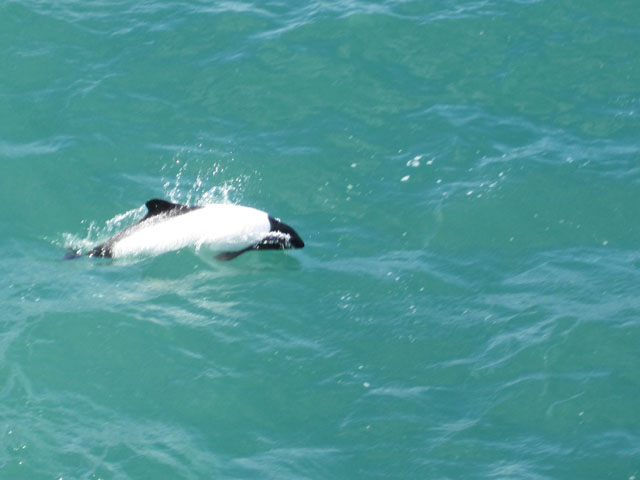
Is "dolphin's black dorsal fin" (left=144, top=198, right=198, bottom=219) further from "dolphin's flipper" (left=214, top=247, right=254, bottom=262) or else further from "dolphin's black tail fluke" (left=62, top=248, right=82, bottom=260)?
"dolphin's black tail fluke" (left=62, top=248, right=82, bottom=260)

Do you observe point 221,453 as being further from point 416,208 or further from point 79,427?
point 416,208

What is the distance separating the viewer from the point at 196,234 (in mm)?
14672

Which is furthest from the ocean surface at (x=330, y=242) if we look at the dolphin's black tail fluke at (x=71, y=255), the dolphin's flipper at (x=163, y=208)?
the dolphin's flipper at (x=163, y=208)

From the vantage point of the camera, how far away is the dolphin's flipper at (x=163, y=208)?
14375mm

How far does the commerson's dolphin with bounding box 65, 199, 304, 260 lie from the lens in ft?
47.6

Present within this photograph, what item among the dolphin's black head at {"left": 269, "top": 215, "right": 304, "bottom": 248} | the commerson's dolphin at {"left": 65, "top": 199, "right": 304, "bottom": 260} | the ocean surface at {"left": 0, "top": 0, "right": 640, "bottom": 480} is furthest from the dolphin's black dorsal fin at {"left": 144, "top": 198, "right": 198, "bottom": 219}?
the dolphin's black head at {"left": 269, "top": 215, "right": 304, "bottom": 248}

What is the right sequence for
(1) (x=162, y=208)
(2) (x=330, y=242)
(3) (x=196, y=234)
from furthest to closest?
(2) (x=330, y=242)
(3) (x=196, y=234)
(1) (x=162, y=208)

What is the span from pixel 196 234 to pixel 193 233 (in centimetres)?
5

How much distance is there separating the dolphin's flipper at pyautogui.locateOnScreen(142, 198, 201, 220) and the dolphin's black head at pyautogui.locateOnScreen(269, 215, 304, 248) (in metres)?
1.36

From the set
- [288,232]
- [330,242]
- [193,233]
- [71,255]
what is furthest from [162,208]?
[330,242]

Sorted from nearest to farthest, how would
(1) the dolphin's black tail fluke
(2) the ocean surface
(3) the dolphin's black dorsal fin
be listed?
(2) the ocean surface → (3) the dolphin's black dorsal fin → (1) the dolphin's black tail fluke

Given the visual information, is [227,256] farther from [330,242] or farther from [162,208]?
[330,242]

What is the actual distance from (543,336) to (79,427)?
20.1 ft

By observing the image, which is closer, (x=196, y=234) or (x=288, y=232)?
(x=288, y=232)
